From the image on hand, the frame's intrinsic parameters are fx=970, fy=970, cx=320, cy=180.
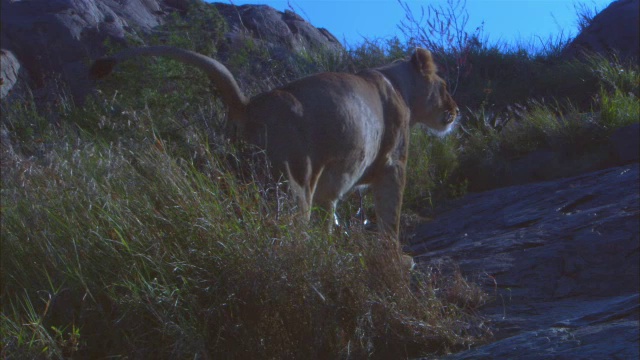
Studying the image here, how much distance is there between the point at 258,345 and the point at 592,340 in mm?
1559

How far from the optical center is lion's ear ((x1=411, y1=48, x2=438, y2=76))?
7.83 meters

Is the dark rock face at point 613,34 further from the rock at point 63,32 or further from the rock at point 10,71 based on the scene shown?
the rock at point 10,71

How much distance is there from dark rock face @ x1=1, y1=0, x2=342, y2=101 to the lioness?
15.4ft

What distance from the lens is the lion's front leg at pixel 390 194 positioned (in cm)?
711

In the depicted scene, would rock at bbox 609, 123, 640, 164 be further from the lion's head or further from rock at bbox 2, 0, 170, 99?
rock at bbox 2, 0, 170, 99

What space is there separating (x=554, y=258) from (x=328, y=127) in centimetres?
161

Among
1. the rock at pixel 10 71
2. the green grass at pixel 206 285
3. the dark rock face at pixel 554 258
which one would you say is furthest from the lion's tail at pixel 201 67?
the rock at pixel 10 71

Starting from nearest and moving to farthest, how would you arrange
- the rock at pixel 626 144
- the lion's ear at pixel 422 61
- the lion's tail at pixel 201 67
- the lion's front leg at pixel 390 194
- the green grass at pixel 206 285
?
the green grass at pixel 206 285
the lion's tail at pixel 201 67
the lion's front leg at pixel 390 194
the lion's ear at pixel 422 61
the rock at pixel 626 144

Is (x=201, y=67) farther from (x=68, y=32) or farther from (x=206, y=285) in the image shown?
(x=68, y=32)

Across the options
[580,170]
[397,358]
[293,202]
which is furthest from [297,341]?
[580,170]

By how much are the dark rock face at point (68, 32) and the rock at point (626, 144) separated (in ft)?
15.4

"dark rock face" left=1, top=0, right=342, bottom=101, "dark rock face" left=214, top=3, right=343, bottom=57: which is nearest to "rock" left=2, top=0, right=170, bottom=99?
"dark rock face" left=1, top=0, right=342, bottom=101

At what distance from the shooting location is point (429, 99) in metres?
8.01

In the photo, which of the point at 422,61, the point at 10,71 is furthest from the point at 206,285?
the point at 10,71
